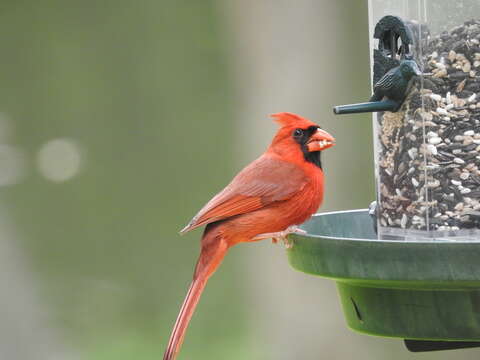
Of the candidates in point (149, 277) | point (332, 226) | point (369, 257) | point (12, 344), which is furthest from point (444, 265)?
point (149, 277)

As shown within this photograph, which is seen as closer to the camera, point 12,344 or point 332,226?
point 332,226

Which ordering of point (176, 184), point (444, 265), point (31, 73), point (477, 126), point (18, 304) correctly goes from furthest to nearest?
point (176, 184)
point (31, 73)
point (18, 304)
point (477, 126)
point (444, 265)

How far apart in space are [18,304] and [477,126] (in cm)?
479

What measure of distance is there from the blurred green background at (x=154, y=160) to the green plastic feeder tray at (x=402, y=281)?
10.9ft

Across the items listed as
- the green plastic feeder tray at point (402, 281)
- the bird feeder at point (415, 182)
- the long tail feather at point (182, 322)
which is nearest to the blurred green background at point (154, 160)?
the long tail feather at point (182, 322)

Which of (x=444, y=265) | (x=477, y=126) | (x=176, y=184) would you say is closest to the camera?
(x=444, y=265)

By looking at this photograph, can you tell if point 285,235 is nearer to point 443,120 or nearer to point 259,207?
point 259,207

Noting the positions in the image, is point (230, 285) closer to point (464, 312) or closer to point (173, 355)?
point (173, 355)

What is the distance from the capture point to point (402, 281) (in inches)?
110

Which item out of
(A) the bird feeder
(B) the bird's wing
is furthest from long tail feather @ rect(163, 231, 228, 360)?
(A) the bird feeder

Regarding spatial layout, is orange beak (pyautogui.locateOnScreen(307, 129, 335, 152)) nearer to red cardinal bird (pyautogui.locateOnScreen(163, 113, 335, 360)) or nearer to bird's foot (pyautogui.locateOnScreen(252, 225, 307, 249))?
red cardinal bird (pyautogui.locateOnScreen(163, 113, 335, 360))

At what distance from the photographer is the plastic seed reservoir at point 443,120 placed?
129 inches

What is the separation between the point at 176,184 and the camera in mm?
8961

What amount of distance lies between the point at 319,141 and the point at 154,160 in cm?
463
